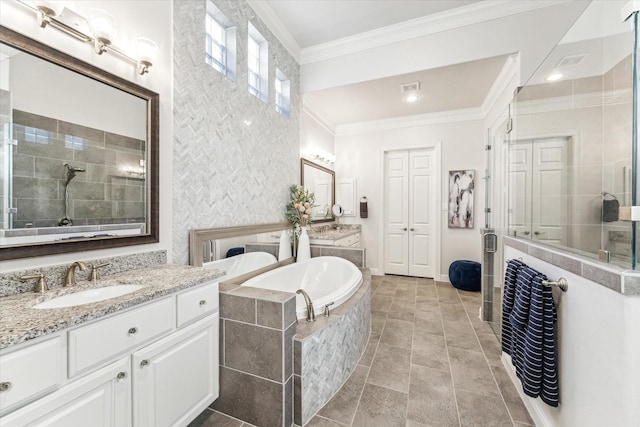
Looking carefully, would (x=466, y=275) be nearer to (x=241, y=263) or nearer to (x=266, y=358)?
(x=241, y=263)

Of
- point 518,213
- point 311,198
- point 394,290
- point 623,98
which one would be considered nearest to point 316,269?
point 311,198

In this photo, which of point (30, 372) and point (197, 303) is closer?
point (30, 372)

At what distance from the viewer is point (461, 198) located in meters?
4.29

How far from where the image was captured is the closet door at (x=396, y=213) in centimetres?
473

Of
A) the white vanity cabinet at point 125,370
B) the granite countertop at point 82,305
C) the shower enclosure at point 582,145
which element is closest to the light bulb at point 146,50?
the granite countertop at point 82,305

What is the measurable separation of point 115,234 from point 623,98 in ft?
8.87

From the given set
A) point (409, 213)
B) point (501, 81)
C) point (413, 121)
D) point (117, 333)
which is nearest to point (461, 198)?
point (409, 213)

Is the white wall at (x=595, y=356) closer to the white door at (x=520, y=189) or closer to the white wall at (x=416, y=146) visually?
the white door at (x=520, y=189)

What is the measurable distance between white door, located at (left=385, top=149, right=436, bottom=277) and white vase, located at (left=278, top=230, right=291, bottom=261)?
2.34m

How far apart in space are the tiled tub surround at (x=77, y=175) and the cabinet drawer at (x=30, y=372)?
0.64 metres

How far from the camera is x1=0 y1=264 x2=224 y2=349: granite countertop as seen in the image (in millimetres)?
789

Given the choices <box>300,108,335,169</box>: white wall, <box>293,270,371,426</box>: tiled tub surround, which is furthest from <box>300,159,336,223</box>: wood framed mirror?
<box>293,270,371,426</box>: tiled tub surround

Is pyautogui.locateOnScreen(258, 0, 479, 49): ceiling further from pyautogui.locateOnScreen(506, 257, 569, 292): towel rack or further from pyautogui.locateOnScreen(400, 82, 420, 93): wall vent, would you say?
pyautogui.locateOnScreen(506, 257, 569, 292): towel rack

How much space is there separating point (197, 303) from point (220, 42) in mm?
2212
